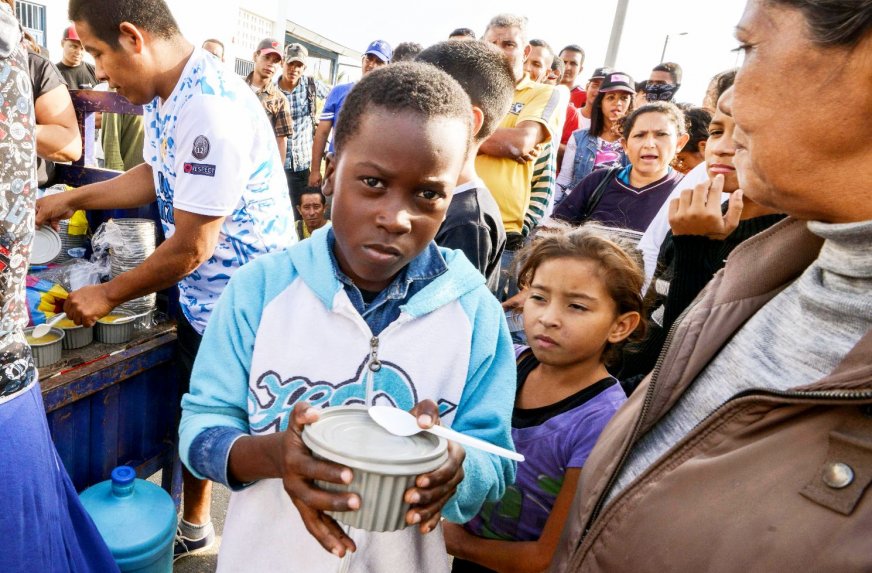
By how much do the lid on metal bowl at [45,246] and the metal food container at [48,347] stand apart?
0.60 meters

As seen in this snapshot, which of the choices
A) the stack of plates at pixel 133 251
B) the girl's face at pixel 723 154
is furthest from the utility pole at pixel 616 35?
the stack of plates at pixel 133 251

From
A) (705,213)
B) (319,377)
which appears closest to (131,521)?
(319,377)

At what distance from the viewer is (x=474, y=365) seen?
1231 millimetres

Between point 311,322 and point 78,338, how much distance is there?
1542 millimetres

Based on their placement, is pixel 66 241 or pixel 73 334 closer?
pixel 73 334

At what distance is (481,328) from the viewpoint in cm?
125

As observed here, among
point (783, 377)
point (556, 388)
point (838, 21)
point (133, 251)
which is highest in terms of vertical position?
point (838, 21)

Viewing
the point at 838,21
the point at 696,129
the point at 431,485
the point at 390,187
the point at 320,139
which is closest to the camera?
the point at 838,21

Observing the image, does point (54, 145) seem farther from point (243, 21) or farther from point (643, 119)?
point (243, 21)

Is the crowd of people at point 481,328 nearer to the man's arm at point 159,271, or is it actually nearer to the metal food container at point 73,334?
the man's arm at point 159,271

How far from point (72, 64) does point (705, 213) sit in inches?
321

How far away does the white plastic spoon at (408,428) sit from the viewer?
890 millimetres

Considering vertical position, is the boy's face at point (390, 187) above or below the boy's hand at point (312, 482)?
above

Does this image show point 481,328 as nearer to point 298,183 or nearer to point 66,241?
point 66,241
